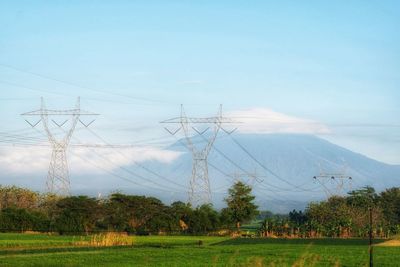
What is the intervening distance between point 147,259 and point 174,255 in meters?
3.62

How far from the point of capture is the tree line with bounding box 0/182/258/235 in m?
68.1

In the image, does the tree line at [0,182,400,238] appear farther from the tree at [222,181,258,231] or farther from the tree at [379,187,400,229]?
the tree at [379,187,400,229]

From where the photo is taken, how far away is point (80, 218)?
6875 centimetres

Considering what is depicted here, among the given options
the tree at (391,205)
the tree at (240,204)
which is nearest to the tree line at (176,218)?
the tree at (240,204)

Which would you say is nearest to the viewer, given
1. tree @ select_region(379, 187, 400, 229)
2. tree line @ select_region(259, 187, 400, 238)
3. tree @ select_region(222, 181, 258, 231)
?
tree line @ select_region(259, 187, 400, 238)

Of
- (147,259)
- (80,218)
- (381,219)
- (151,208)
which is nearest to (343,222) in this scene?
(381,219)

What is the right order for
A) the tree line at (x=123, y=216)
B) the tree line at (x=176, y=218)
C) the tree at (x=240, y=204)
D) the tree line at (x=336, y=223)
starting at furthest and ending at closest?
the tree at (x=240, y=204) < the tree line at (x=336, y=223) < the tree line at (x=176, y=218) < the tree line at (x=123, y=216)

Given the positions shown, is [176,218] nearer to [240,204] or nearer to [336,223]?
[240,204]

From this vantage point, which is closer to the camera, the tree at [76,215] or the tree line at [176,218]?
the tree at [76,215]

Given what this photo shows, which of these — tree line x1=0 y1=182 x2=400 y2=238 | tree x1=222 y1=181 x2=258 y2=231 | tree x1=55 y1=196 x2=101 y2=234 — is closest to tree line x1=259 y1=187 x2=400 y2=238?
tree line x1=0 y1=182 x2=400 y2=238

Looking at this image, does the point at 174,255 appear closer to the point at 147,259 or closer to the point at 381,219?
the point at 147,259

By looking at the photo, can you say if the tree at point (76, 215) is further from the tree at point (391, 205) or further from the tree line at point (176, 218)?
the tree at point (391, 205)

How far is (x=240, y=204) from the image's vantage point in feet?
264

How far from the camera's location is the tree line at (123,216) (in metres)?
68.1
